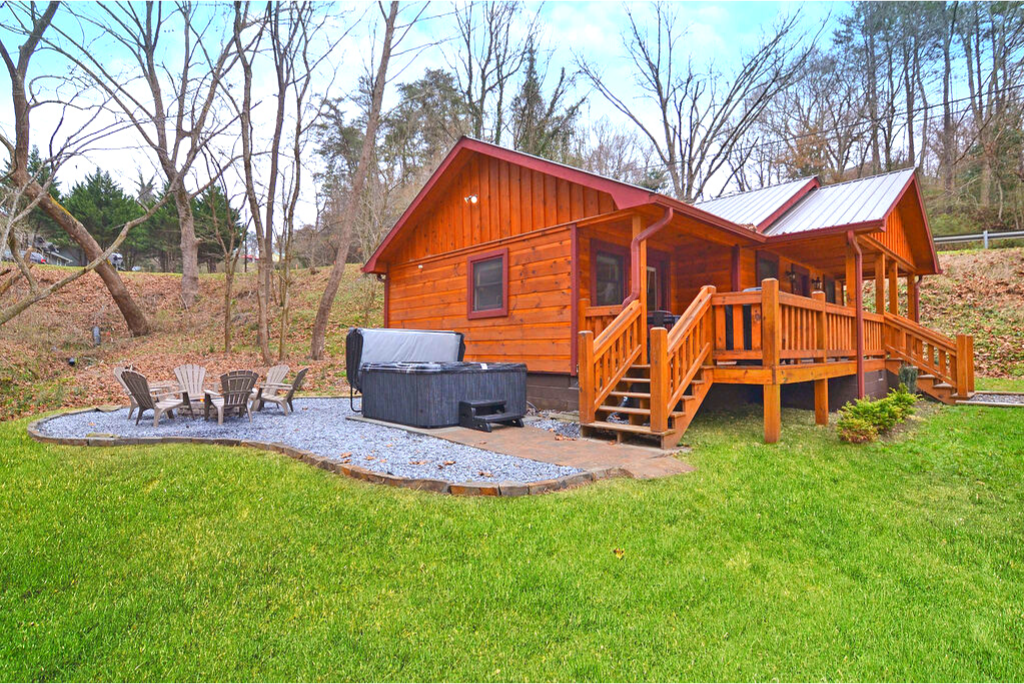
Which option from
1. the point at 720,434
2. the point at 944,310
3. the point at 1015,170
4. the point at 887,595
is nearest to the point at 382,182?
the point at 720,434

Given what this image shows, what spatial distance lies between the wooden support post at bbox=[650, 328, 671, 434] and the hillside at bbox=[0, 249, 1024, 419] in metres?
7.62

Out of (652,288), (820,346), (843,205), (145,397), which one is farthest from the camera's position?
(652,288)

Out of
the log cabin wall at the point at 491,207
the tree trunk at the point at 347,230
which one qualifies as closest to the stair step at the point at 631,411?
the log cabin wall at the point at 491,207

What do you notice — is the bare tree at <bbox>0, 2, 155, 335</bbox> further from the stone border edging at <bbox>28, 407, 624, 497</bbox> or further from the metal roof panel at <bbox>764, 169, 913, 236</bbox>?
the metal roof panel at <bbox>764, 169, 913, 236</bbox>

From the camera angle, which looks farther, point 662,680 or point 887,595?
point 887,595

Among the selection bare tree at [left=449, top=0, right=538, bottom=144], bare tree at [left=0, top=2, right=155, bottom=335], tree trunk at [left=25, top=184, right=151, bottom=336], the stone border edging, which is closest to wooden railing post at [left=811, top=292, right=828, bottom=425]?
the stone border edging

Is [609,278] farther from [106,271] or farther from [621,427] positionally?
[106,271]

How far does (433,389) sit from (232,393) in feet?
8.69

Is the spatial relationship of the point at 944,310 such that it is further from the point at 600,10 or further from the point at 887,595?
the point at 887,595

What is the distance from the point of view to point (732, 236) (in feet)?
27.7

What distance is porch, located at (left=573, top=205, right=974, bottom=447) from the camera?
570cm

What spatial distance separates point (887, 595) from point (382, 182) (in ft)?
68.3

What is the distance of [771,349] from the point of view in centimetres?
573

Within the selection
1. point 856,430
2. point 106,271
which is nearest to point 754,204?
point 856,430
